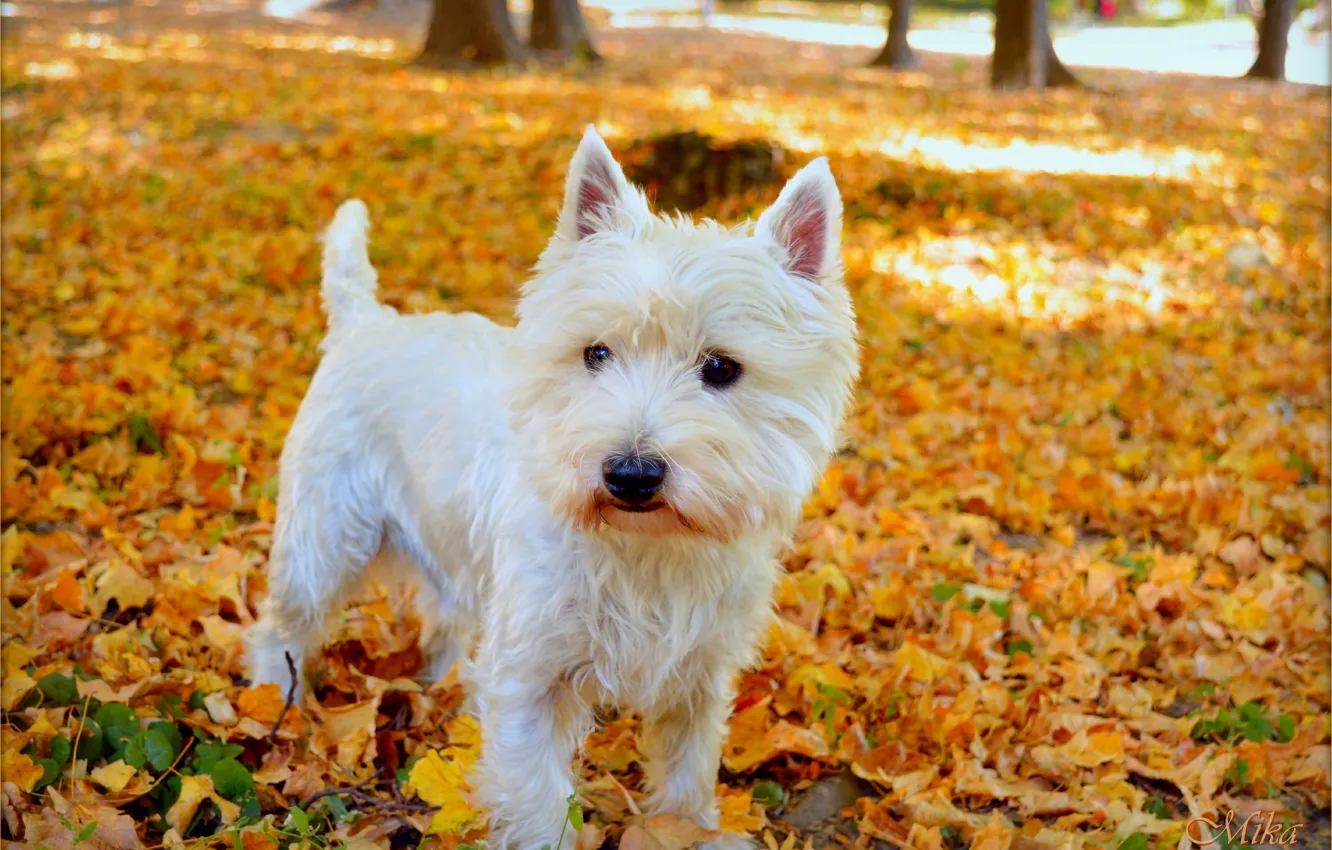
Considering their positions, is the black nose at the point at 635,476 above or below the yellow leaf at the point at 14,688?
above

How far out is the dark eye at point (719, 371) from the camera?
8.47 ft

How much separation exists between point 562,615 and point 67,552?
2363 mm

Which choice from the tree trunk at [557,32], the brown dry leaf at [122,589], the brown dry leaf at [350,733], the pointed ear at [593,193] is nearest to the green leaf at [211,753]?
the brown dry leaf at [350,733]

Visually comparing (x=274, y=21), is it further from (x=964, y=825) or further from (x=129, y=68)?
(x=964, y=825)

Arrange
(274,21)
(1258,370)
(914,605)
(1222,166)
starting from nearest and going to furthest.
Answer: (914,605)
(1258,370)
(1222,166)
(274,21)

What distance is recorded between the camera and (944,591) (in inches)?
175

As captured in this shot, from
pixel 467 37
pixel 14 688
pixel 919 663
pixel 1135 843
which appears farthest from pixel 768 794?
pixel 467 37

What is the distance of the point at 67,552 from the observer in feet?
13.3

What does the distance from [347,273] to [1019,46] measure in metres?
15.8

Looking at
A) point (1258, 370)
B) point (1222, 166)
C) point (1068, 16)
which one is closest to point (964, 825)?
point (1258, 370)

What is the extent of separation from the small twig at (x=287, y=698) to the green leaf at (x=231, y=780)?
0.23m

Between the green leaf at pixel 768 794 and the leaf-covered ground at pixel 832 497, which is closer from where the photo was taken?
the leaf-covered ground at pixel 832 497

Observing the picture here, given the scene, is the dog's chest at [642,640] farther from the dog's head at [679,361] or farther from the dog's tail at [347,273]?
the dog's tail at [347,273]

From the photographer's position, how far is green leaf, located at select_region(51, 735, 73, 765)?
2.97 metres
